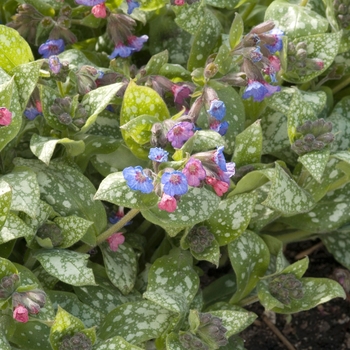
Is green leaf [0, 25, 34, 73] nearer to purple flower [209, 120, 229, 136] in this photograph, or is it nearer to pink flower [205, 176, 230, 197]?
purple flower [209, 120, 229, 136]

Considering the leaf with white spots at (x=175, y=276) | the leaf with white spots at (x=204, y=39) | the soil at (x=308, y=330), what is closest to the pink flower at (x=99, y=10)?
the leaf with white spots at (x=204, y=39)

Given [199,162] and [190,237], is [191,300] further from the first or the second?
[199,162]

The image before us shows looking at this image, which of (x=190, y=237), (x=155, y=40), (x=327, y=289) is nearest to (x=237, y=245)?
(x=190, y=237)

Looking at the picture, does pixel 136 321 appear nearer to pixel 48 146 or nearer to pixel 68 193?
pixel 68 193

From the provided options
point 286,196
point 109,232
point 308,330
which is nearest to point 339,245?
point 308,330

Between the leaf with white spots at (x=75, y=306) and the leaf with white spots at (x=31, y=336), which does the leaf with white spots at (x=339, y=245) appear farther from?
the leaf with white spots at (x=31, y=336)
